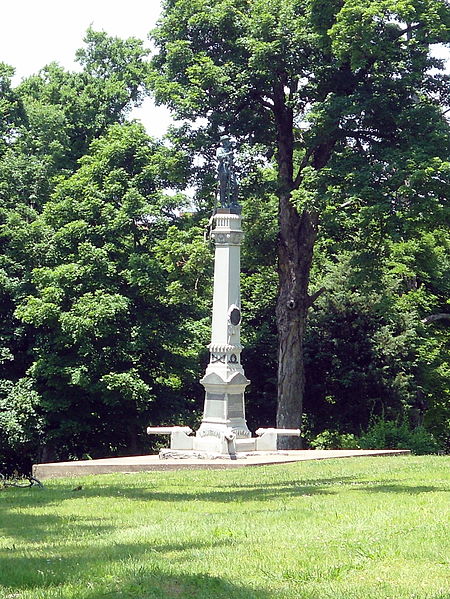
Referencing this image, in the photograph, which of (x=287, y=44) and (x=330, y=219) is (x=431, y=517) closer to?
(x=330, y=219)

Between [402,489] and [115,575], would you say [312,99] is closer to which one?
[402,489]

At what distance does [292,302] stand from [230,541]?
63.0 feet

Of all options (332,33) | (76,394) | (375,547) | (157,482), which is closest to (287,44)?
(332,33)

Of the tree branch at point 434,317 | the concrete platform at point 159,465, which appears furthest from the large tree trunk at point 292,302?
the tree branch at point 434,317

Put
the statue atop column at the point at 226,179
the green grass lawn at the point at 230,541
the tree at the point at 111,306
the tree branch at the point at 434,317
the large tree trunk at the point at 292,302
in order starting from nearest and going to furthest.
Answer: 1. the green grass lawn at the point at 230,541
2. the statue atop column at the point at 226,179
3. the large tree trunk at the point at 292,302
4. the tree at the point at 111,306
5. the tree branch at the point at 434,317

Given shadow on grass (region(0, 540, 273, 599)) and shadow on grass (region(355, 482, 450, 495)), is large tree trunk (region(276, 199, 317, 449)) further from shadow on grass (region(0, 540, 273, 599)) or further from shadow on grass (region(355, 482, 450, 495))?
shadow on grass (region(0, 540, 273, 599))

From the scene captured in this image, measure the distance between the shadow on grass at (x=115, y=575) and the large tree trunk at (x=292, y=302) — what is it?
1945 centimetres

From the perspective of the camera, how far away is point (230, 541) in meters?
8.54

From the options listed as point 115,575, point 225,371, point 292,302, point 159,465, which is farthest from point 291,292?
point 115,575

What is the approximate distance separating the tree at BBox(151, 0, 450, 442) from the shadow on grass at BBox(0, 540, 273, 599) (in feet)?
57.2

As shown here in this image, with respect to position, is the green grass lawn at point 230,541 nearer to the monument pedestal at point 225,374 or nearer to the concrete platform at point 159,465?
the concrete platform at point 159,465

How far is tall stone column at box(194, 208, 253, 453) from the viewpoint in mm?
22719

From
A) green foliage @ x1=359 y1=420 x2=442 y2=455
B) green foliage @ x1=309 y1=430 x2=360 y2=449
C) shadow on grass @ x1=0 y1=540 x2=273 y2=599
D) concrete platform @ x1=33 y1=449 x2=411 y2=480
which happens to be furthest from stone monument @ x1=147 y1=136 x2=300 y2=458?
shadow on grass @ x1=0 y1=540 x2=273 y2=599

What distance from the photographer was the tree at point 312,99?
24.6 m
